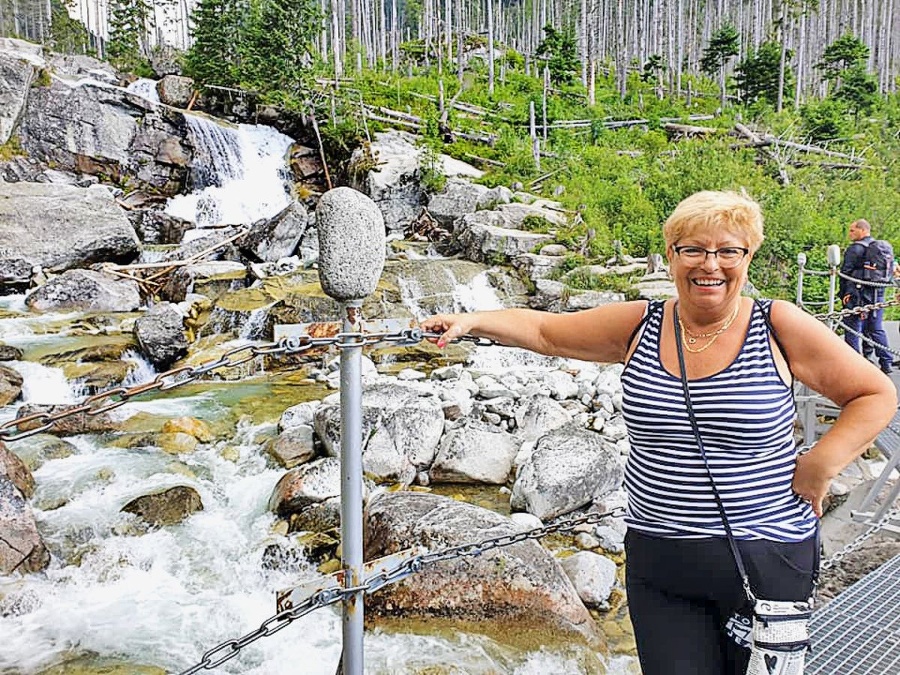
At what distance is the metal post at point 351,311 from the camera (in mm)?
1710

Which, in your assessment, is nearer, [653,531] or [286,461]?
[653,531]

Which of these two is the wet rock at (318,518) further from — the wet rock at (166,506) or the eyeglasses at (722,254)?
the eyeglasses at (722,254)

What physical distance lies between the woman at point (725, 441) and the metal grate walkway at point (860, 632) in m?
1.25

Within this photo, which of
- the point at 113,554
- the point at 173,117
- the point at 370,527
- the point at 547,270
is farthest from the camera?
the point at 173,117

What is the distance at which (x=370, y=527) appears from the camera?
476cm

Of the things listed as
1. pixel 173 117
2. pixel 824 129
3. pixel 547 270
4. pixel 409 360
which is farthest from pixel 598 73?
pixel 409 360

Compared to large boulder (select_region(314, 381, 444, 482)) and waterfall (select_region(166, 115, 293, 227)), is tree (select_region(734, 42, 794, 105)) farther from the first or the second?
large boulder (select_region(314, 381, 444, 482))

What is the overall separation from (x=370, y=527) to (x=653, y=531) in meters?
3.30

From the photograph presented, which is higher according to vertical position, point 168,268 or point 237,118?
point 237,118

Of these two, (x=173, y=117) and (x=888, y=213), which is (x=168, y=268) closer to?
(x=173, y=117)

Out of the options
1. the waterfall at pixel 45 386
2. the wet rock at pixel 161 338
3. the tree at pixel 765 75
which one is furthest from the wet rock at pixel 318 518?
the tree at pixel 765 75

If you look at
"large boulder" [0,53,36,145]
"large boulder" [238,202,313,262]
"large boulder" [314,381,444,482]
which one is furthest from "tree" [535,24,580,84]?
"large boulder" [314,381,444,482]

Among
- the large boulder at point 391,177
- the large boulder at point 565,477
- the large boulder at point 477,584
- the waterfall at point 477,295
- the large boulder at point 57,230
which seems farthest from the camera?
the large boulder at point 391,177

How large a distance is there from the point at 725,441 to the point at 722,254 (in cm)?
46
